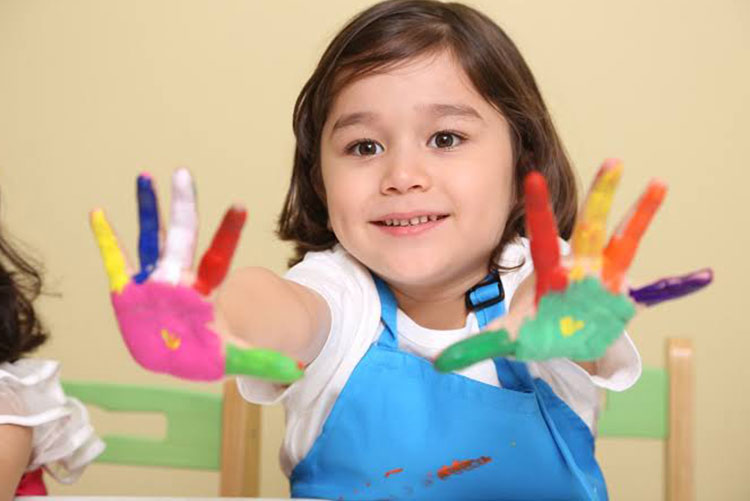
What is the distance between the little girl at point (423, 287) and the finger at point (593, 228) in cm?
21

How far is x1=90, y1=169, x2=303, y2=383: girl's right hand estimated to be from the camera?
553mm

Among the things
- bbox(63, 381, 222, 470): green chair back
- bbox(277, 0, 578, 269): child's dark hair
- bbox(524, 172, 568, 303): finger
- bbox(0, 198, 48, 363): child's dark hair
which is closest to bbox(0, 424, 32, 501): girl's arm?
bbox(0, 198, 48, 363): child's dark hair

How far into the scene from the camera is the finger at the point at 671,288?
56cm

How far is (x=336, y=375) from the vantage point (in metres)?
0.88

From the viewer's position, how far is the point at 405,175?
0.80 meters

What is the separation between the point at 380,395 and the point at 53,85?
115 centimetres

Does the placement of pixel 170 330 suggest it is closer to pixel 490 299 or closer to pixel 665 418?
pixel 490 299

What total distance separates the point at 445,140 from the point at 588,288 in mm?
313

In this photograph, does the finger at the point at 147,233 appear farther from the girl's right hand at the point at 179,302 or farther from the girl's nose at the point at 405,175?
the girl's nose at the point at 405,175

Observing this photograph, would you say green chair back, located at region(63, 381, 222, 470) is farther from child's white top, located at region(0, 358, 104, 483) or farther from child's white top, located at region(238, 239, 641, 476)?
child's white top, located at region(238, 239, 641, 476)

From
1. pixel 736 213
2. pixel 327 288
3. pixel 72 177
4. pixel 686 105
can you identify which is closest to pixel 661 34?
pixel 686 105

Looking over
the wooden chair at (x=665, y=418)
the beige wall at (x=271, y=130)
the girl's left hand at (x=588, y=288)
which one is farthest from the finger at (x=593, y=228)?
the beige wall at (x=271, y=130)

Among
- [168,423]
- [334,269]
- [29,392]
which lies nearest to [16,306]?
[29,392]

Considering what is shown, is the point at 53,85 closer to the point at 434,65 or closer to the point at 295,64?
the point at 295,64
